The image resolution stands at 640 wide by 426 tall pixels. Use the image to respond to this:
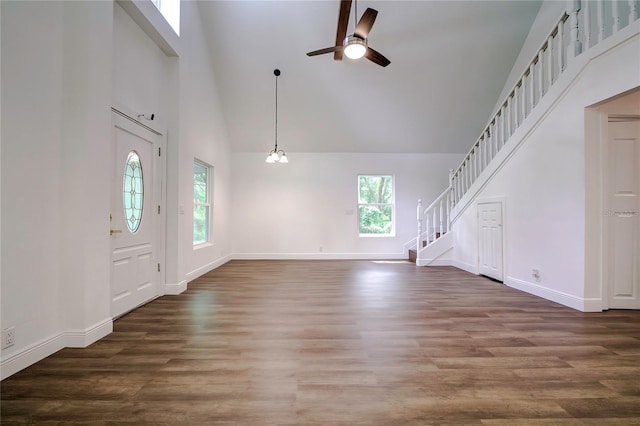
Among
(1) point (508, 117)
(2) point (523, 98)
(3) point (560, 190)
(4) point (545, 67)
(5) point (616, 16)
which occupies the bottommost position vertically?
(3) point (560, 190)

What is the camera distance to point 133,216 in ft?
10.7

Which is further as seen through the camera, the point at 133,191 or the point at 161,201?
the point at 161,201

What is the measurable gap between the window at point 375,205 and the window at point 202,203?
3533 mm

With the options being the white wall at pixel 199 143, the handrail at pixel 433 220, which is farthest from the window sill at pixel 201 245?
the handrail at pixel 433 220

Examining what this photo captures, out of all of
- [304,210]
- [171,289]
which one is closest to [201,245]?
[171,289]

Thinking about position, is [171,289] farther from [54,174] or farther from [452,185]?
[452,185]

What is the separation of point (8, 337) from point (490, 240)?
5.61 metres

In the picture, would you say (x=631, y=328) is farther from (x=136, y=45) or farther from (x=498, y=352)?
(x=136, y=45)

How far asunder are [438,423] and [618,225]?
3.35 meters

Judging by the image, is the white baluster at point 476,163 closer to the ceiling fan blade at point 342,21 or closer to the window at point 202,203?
the ceiling fan blade at point 342,21

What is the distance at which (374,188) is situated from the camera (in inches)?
289

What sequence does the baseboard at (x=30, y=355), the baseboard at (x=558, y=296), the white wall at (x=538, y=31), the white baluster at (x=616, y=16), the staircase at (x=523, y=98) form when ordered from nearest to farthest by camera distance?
1. the baseboard at (x=30, y=355)
2. the white baluster at (x=616, y=16)
3. the baseboard at (x=558, y=296)
4. the staircase at (x=523, y=98)
5. the white wall at (x=538, y=31)

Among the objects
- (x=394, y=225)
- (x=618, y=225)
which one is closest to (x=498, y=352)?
(x=618, y=225)

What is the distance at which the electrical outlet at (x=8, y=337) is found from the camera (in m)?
1.85
